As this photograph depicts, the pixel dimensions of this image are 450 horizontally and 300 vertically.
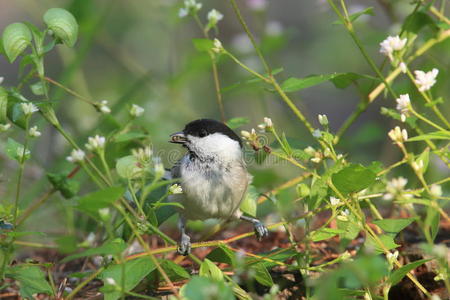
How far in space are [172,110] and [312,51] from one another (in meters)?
→ 2.22

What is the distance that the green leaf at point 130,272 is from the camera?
5.44 feet

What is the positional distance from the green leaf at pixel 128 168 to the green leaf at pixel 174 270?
0.27 meters

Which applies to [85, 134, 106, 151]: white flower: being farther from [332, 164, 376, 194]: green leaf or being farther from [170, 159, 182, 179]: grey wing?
[170, 159, 182, 179]: grey wing

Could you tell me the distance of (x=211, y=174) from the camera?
241 cm

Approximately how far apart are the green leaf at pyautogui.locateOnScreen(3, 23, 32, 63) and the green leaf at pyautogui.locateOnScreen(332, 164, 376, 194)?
100 cm

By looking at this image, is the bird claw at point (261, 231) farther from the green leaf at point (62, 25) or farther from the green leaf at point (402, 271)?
the green leaf at point (62, 25)

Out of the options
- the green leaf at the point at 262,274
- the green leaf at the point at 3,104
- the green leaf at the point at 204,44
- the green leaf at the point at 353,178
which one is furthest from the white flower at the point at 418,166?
the green leaf at the point at 3,104

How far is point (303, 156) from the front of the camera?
6.07 feet

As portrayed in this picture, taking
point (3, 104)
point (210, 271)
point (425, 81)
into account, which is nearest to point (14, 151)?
point (3, 104)

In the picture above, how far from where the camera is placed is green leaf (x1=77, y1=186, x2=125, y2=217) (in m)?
1.37

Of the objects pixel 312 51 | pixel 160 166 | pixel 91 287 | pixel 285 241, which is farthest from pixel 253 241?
pixel 312 51

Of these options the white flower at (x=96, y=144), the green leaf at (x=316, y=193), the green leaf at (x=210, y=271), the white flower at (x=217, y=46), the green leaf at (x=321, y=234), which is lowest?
the green leaf at (x=210, y=271)

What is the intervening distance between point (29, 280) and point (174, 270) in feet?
1.48

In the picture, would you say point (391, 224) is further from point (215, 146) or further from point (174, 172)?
point (174, 172)
